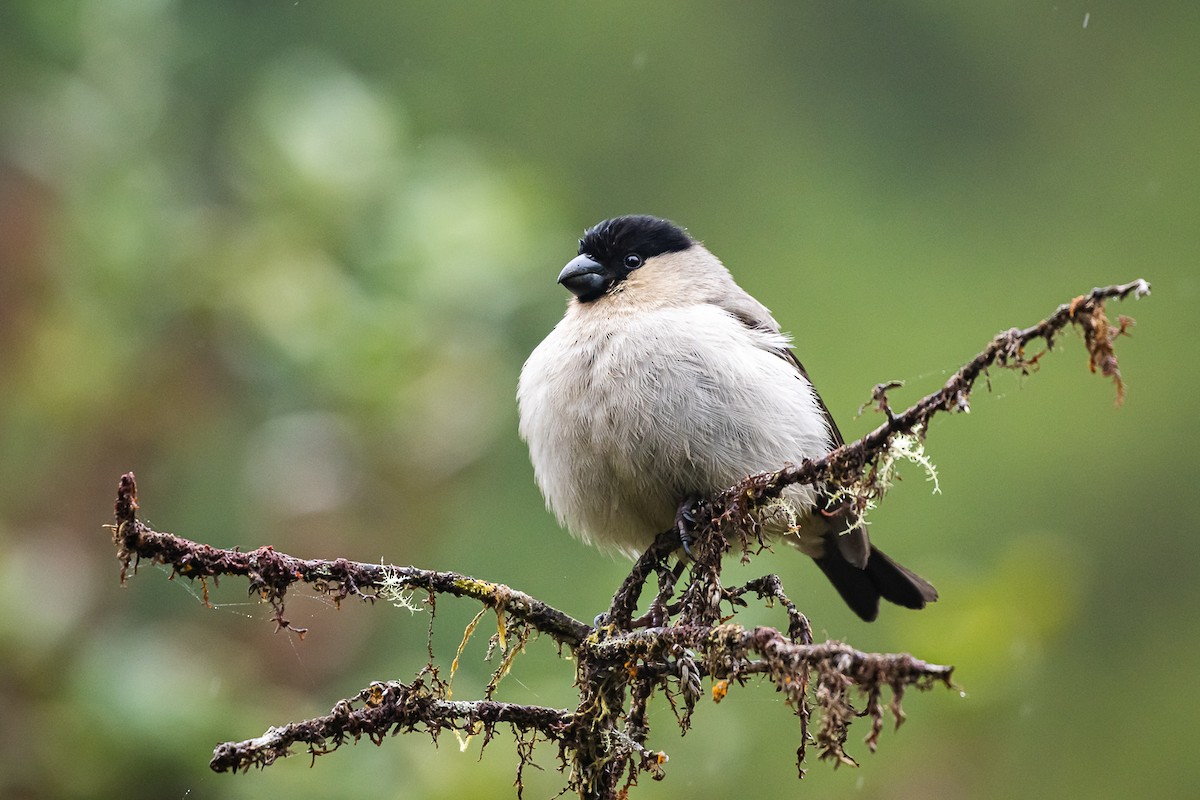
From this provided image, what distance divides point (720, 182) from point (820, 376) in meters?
2.12

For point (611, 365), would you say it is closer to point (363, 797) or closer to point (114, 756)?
point (363, 797)

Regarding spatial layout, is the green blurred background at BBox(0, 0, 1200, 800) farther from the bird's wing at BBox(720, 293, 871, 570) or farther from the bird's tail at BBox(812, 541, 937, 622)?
the bird's wing at BBox(720, 293, 871, 570)

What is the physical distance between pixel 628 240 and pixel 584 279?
0.28 m

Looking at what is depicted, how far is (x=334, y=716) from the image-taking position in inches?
86.7

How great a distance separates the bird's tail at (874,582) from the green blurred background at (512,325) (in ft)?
0.34

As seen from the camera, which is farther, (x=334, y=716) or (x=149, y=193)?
(x=149, y=193)

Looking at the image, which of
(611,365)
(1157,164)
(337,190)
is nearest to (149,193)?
(337,190)

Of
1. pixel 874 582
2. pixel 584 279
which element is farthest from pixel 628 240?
pixel 874 582

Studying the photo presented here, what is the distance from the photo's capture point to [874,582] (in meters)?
4.53

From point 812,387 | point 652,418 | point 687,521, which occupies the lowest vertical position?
point 687,521

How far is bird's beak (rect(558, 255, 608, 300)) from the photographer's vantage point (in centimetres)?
439

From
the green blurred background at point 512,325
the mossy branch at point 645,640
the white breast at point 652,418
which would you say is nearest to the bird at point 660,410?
the white breast at point 652,418

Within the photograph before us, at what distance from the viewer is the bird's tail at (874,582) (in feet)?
14.5

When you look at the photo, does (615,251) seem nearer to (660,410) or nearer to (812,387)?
(812,387)
